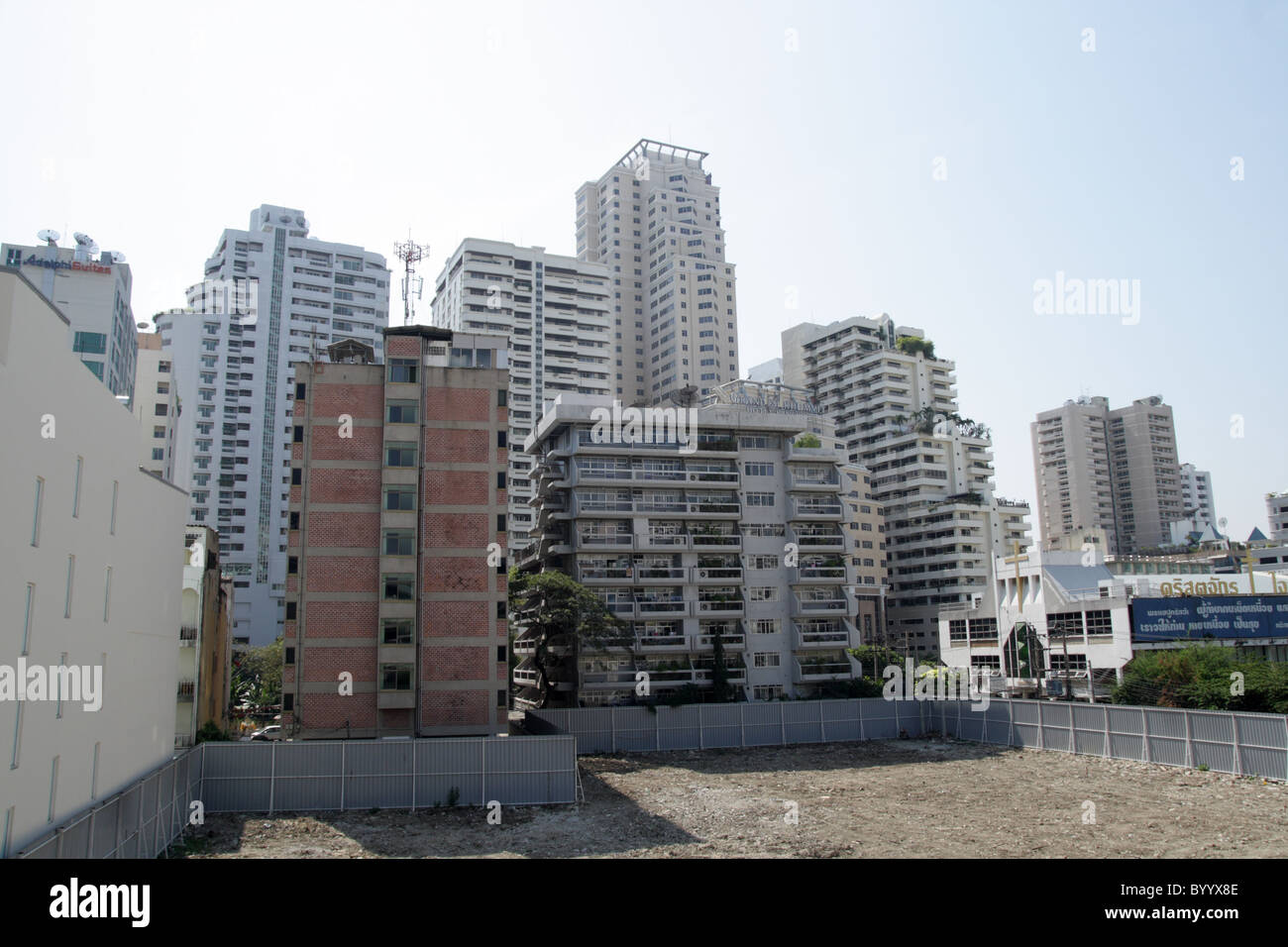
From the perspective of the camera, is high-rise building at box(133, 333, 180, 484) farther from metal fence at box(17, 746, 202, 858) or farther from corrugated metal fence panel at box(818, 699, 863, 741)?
corrugated metal fence panel at box(818, 699, 863, 741)

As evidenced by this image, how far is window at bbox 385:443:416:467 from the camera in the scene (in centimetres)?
3984

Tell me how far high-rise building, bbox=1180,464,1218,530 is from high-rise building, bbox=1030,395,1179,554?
5.49 m

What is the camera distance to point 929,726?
50531 millimetres

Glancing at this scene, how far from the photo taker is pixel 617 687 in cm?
5719

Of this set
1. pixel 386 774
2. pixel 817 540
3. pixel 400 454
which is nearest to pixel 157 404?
pixel 400 454

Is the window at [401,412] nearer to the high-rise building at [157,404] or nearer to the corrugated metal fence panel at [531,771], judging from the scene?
the corrugated metal fence panel at [531,771]

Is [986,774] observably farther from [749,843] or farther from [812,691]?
[812,691]

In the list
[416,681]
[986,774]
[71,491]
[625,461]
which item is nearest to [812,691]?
[625,461]

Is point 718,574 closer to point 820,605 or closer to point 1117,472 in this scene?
point 820,605

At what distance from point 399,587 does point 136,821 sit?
58.5ft

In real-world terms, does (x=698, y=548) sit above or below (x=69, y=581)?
above

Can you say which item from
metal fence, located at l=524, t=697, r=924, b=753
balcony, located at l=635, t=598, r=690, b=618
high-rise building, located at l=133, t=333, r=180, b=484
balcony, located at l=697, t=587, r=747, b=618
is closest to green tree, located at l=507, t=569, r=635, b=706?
balcony, located at l=635, t=598, r=690, b=618

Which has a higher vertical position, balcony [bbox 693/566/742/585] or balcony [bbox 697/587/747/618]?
balcony [bbox 693/566/742/585]

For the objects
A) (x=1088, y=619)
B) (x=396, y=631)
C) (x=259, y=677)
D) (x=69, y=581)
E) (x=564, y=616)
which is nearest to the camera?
(x=69, y=581)
